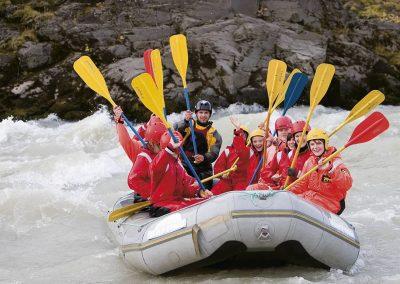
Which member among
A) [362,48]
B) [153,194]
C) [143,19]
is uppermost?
[153,194]

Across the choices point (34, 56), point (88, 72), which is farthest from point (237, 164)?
point (34, 56)

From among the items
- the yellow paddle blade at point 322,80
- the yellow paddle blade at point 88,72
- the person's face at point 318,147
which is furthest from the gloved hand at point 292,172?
the yellow paddle blade at point 88,72

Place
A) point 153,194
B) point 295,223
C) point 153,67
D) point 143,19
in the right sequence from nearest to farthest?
point 295,223 < point 153,194 < point 153,67 < point 143,19

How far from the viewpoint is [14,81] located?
13.1 meters

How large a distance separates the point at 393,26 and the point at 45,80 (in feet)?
30.7

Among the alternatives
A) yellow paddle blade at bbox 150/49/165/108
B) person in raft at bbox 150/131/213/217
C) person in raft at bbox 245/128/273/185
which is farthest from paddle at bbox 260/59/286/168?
person in raft at bbox 150/131/213/217

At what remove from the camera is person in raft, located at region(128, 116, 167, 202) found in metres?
5.00

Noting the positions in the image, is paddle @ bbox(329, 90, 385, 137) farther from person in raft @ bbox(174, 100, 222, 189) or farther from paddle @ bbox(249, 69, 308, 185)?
person in raft @ bbox(174, 100, 222, 189)

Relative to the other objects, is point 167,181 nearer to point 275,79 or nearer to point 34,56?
point 275,79

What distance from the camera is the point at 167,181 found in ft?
16.6

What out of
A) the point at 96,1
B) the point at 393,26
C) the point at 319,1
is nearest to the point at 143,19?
the point at 96,1

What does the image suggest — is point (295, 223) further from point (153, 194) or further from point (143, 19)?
point (143, 19)

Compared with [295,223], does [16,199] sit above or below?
below

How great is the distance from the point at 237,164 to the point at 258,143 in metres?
0.37
